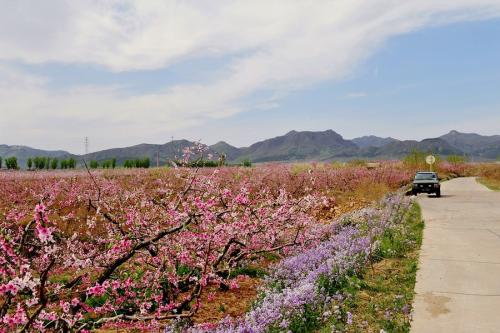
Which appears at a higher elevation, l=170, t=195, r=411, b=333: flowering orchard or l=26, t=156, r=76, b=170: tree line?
l=26, t=156, r=76, b=170: tree line

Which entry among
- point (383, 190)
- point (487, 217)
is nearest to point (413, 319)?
point (487, 217)

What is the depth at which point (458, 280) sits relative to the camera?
7781mm

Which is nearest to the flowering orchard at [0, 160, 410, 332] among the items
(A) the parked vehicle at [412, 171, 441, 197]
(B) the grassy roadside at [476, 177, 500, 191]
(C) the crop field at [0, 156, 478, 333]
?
(C) the crop field at [0, 156, 478, 333]

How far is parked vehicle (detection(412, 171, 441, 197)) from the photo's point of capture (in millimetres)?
28031

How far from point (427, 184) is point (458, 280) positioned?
72.0ft

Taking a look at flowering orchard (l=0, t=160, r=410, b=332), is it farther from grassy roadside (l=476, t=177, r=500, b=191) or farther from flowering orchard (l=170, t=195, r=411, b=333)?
grassy roadside (l=476, t=177, r=500, b=191)

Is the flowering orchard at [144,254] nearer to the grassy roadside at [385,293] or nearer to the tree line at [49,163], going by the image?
the grassy roadside at [385,293]

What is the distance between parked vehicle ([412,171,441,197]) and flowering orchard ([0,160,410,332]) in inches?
479

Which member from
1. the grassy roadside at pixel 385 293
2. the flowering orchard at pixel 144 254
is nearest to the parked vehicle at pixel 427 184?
the flowering orchard at pixel 144 254

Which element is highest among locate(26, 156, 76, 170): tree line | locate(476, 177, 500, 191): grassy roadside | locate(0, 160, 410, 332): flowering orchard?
locate(26, 156, 76, 170): tree line

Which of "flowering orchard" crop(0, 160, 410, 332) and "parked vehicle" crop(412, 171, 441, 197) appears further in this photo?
"parked vehicle" crop(412, 171, 441, 197)

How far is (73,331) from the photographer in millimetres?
4043

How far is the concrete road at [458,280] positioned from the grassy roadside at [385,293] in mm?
188

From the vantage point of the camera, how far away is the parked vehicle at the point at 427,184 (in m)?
28.0
